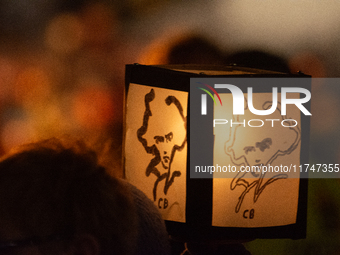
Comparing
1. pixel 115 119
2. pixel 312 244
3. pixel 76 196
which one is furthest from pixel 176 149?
pixel 312 244

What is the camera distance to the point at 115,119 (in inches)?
48.0

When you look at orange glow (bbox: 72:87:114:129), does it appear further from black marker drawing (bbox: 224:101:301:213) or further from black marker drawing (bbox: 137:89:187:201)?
black marker drawing (bbox: 224:101:301:213)

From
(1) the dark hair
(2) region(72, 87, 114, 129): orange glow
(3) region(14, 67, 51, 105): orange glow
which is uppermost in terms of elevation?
(3) region(14, 67, 51, 105): orange glow

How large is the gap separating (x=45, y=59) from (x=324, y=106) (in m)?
1.05

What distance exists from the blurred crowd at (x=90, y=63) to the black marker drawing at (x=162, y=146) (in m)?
0.38

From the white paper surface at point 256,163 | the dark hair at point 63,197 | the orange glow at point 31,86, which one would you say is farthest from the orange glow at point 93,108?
the dark hair at point 63,197

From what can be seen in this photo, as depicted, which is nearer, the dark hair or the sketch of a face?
the dark hair

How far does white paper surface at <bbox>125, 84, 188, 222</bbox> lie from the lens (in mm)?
774

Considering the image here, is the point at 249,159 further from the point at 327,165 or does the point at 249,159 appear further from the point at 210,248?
the point at 327,165

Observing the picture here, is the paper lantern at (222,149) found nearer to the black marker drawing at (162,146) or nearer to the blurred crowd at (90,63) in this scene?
the black marker drawing at (162,146)

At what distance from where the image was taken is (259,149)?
0.75 meters

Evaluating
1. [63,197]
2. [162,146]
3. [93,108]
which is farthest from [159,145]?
[93,108]

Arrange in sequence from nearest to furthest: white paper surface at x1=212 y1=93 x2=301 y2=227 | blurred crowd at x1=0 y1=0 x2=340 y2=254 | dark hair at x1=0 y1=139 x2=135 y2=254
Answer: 1. dark hair at x1=0 y1=139 x2=135 y2=254
2. white paper surface at x1=212 y1=93 x2=301 y2=227
3. blurred crowd at x1=0 y1=0 x2=340 y2=254

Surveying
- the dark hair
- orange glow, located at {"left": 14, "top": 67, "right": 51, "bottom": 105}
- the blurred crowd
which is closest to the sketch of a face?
the dark hair
